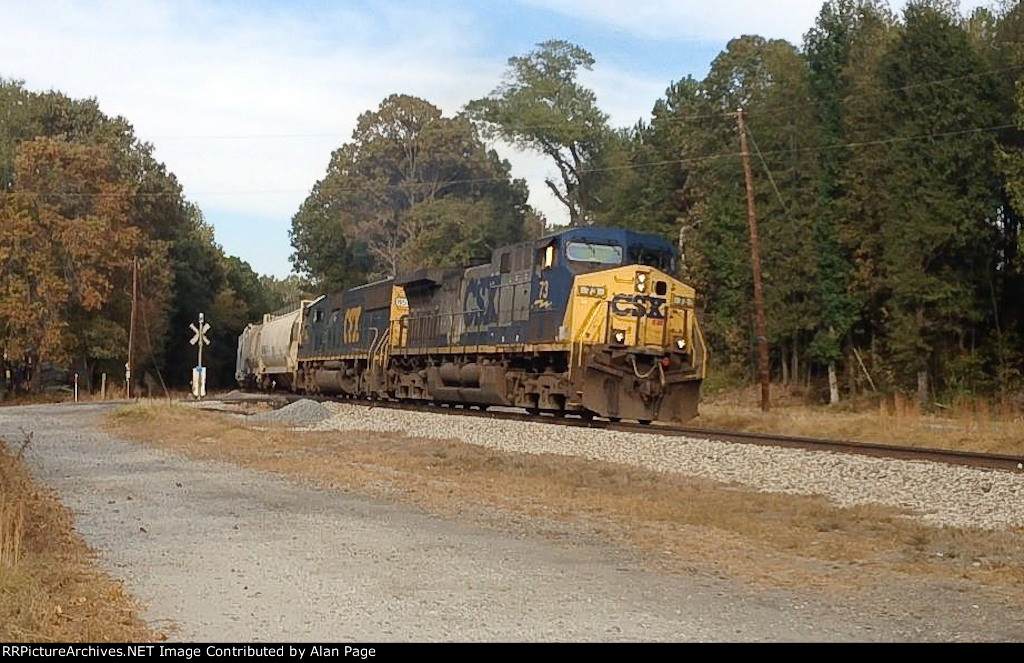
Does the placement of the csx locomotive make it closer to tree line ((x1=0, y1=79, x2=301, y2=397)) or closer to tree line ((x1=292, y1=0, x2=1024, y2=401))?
tree line ((x1=292, y1=0, x2=1024, y2=401))

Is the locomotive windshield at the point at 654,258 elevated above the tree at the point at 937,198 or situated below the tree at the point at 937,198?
below

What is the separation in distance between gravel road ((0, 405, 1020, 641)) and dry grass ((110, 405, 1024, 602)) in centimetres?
66

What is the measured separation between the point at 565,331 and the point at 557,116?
156ft

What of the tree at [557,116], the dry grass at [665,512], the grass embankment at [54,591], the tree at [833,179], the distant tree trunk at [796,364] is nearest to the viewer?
the grass embankment at [54,591]

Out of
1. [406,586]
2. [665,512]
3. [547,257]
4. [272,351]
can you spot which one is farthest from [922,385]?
[406,586]

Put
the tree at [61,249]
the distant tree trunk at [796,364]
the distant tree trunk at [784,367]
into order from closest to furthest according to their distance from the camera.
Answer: the distant tree trunk at [796,364], the tree at [61,249], the distant tree trunk at [784,367]

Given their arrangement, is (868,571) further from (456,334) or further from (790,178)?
(790,178)

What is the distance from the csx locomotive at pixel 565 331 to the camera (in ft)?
70.1

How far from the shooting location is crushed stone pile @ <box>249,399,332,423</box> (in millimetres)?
27006

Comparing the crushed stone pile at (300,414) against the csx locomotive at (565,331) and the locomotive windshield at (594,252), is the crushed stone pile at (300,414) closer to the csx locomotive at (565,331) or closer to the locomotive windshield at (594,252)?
the csx locomotive at (565,331)

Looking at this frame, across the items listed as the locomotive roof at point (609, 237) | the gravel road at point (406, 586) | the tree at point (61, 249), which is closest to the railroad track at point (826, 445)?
the locomotive roof at point (609, 237)

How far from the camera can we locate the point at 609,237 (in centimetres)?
2267

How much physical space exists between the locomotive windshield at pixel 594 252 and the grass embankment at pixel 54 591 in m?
13.6

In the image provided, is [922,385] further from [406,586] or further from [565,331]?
[406,586]
